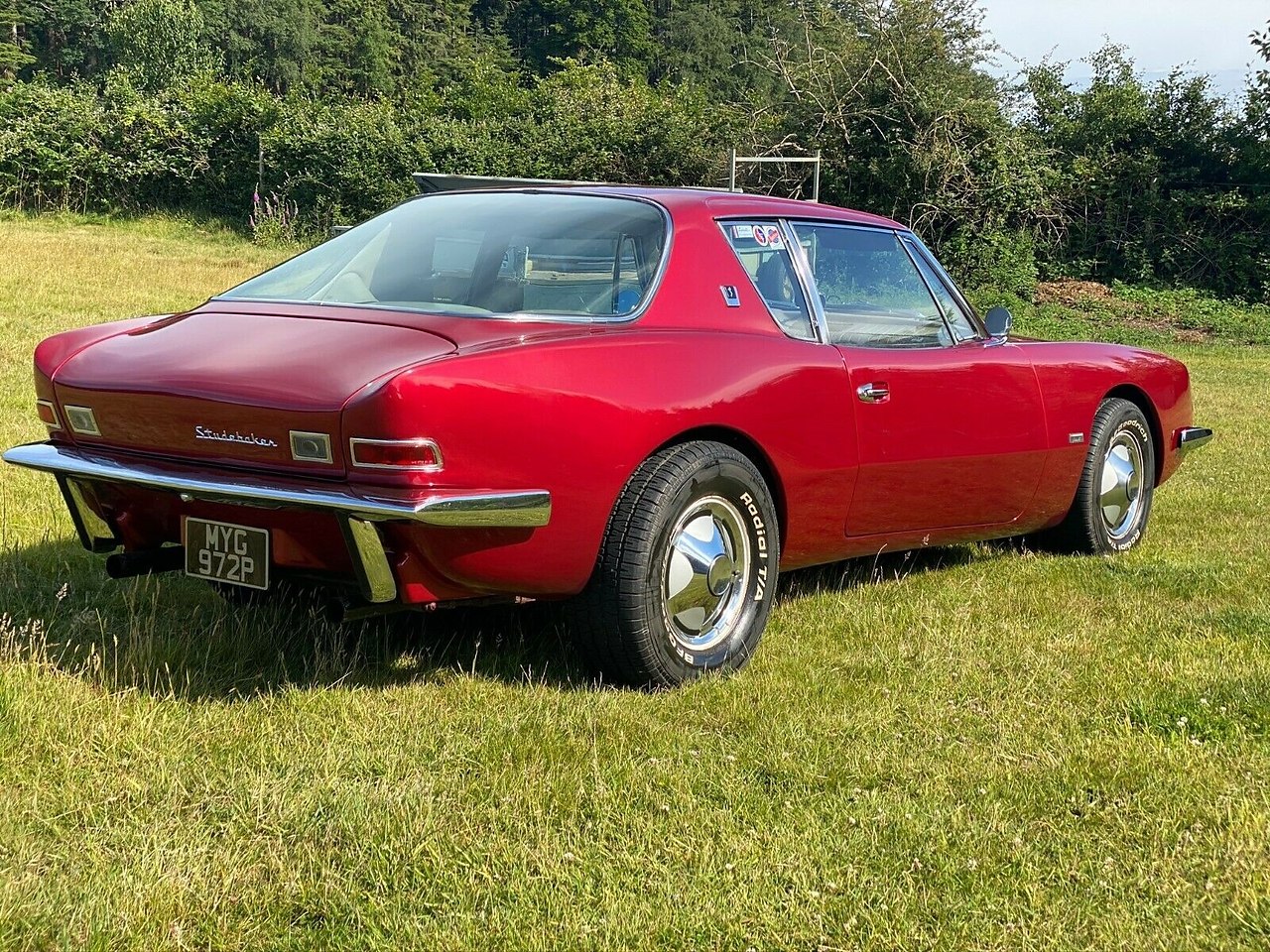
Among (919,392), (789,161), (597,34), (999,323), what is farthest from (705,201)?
(597,34)

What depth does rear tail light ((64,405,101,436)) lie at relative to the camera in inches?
139

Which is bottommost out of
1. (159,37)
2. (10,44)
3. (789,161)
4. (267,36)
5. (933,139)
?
(789,161)

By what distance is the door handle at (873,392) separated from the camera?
429 centimetres

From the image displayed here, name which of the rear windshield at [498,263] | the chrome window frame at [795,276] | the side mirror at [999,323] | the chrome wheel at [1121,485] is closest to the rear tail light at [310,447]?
the rear windshield at [498,263]

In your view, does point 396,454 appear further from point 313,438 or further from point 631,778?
point 631,778

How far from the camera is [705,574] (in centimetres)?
377

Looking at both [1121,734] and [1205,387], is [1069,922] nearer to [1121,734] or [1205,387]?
[1121,734]

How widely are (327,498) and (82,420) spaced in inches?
37.2

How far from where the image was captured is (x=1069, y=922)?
250 cm

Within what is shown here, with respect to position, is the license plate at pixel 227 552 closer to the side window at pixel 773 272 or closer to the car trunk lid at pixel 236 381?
the car trunk lid at pixel 236 381

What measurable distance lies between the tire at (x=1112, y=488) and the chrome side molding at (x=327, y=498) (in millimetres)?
3004

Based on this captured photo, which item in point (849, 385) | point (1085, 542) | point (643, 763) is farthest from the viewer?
point (1085, 542)

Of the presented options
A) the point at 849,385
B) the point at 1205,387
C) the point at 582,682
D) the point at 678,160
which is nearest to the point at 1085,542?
the point at 849,385

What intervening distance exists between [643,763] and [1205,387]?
1153cm
